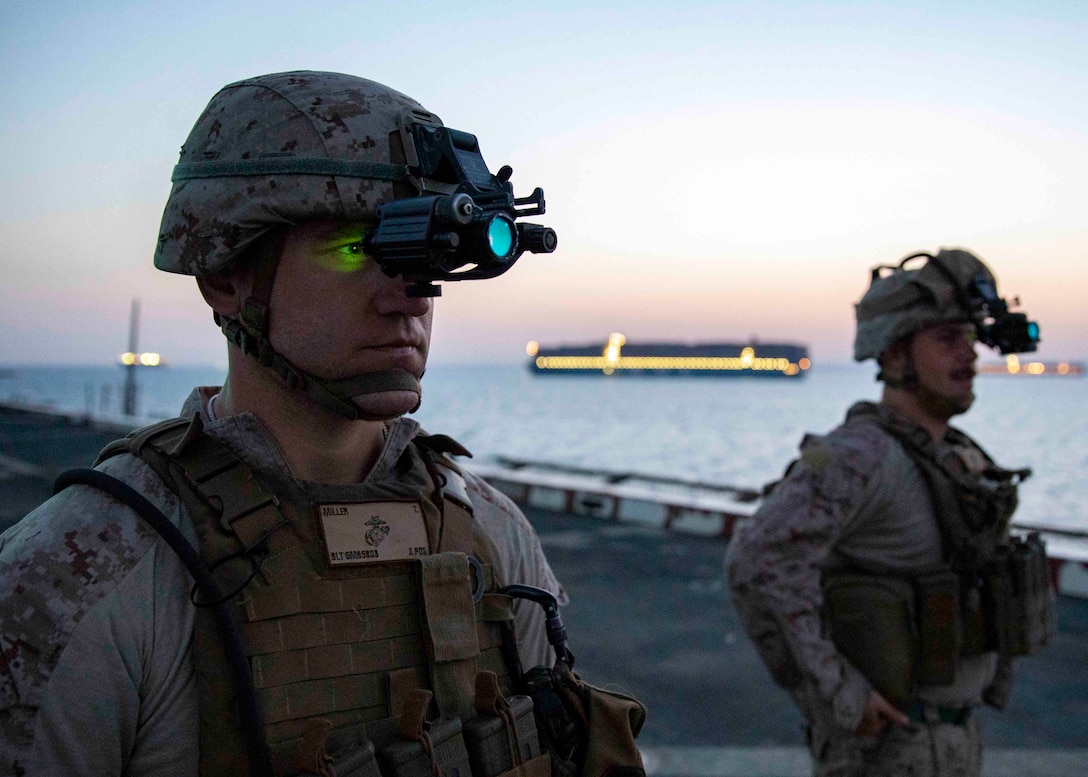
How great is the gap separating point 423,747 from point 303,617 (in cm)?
32

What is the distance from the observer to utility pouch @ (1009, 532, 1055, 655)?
12.2 feet

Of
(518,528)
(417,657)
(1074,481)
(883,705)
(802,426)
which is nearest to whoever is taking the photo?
(417,657)

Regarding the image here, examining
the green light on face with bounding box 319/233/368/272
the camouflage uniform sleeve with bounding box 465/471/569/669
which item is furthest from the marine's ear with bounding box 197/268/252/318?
the camouflage uniform sleeve with bounding box 465/471/569/669

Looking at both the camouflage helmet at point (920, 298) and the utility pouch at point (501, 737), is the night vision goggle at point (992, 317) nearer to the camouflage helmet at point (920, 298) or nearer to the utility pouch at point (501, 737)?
the camouflage helmet at point (920, 298)

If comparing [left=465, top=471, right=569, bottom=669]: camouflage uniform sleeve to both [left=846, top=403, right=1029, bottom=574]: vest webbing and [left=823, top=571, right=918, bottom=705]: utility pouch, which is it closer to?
[left=823, top=571, right=918, bottom=705]: utility pouch

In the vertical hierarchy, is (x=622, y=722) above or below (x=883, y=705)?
above

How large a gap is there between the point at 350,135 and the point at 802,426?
3262 inches

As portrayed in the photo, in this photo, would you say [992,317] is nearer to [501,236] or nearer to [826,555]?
[826,555]

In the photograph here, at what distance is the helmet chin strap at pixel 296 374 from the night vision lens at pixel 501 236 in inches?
13.7


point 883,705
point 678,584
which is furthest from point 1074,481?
point 883,705

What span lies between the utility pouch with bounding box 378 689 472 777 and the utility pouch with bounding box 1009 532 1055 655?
2931 mm

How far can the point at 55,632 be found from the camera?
57.2 inches

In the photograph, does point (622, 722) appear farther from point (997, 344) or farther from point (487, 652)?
point (997, 344)

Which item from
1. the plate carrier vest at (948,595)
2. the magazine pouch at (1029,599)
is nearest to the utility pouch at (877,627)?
the plate carrier vest at (948,595)
